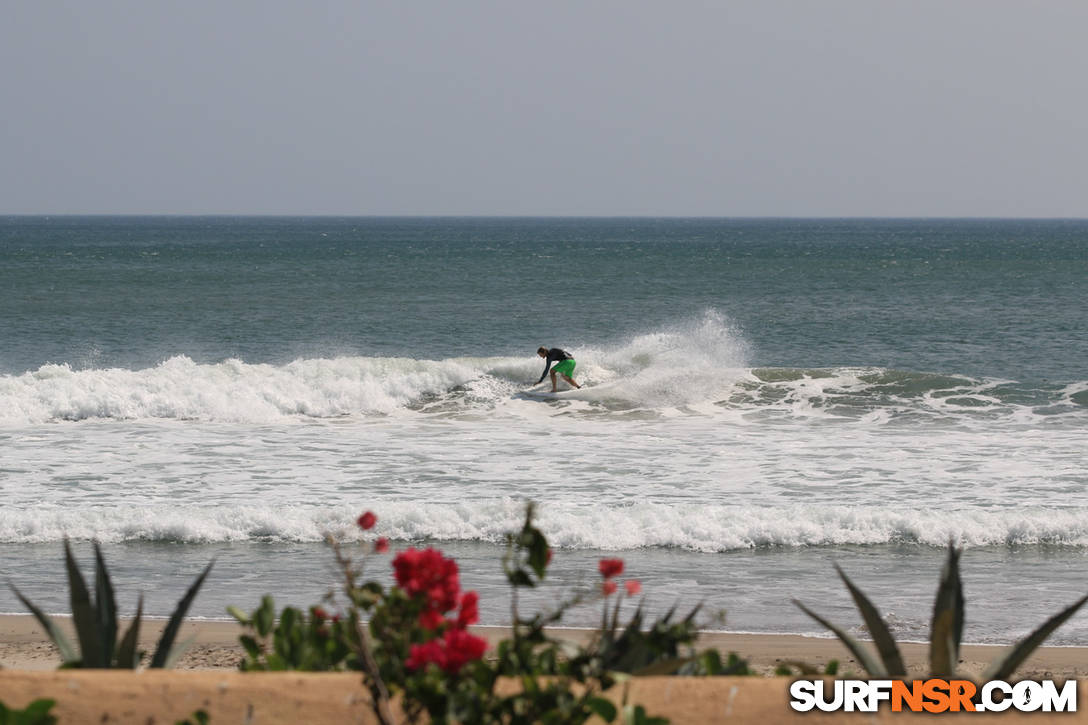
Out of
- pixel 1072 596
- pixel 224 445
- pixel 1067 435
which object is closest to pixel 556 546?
pixel 1072 596

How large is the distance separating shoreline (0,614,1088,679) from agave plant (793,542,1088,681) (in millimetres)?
3546

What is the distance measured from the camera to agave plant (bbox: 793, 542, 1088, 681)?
3455 millimetres

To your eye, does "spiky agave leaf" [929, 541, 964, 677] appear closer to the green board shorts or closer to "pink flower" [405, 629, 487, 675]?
"pink flower" [405, 629, 487, 675]

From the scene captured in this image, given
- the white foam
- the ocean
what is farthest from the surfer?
the white foam

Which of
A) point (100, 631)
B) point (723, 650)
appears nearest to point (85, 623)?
point (100, 631)

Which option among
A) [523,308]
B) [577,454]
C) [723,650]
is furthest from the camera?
[523,308]

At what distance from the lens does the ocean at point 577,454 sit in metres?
9.72

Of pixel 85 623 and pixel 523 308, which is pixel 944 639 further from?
pixel 523 308

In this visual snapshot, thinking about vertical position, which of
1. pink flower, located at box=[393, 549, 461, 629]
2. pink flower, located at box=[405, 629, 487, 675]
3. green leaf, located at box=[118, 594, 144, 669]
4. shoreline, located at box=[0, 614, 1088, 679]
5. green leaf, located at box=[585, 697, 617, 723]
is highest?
pink flower, located at box=[393, 549, 461, 629]

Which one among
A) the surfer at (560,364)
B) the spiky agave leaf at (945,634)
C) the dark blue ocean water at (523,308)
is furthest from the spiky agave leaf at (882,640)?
the dark blue ocean water at (523,308)

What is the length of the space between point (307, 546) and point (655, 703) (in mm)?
7877

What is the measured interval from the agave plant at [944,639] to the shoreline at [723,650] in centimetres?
355

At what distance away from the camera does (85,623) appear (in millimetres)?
3646

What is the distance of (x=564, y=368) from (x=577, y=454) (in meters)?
5.87
